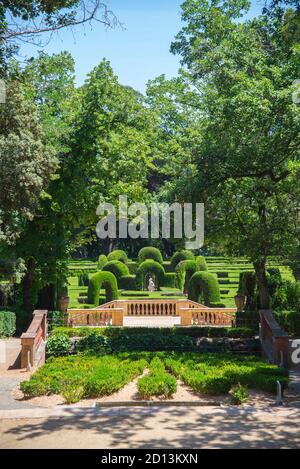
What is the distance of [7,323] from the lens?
74.1 feet

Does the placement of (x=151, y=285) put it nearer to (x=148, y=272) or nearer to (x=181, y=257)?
(x=148, y=272)

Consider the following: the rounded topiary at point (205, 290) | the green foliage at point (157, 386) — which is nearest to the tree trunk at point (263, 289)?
the rounded topiary at point (205, 290)

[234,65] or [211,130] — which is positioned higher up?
[234,65]

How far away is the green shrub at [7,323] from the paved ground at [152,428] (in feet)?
34.3

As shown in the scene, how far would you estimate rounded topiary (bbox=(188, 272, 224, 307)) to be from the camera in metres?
31.5

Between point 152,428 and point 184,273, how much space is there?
101 ft

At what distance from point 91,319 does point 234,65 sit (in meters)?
13.0

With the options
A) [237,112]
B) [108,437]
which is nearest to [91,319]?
[237,112]

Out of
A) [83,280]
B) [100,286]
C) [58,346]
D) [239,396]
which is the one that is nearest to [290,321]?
[58,346]

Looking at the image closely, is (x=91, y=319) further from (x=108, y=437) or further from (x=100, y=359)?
(x=108, y=437)

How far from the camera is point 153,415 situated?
1173 centimetres

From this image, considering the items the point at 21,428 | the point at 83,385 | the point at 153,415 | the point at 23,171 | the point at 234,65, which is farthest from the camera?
the point at 234,65

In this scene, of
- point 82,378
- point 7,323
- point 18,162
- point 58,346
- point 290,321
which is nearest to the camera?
point 82,378

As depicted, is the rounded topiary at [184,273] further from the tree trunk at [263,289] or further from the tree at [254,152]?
the tree trunk at [263,289]
